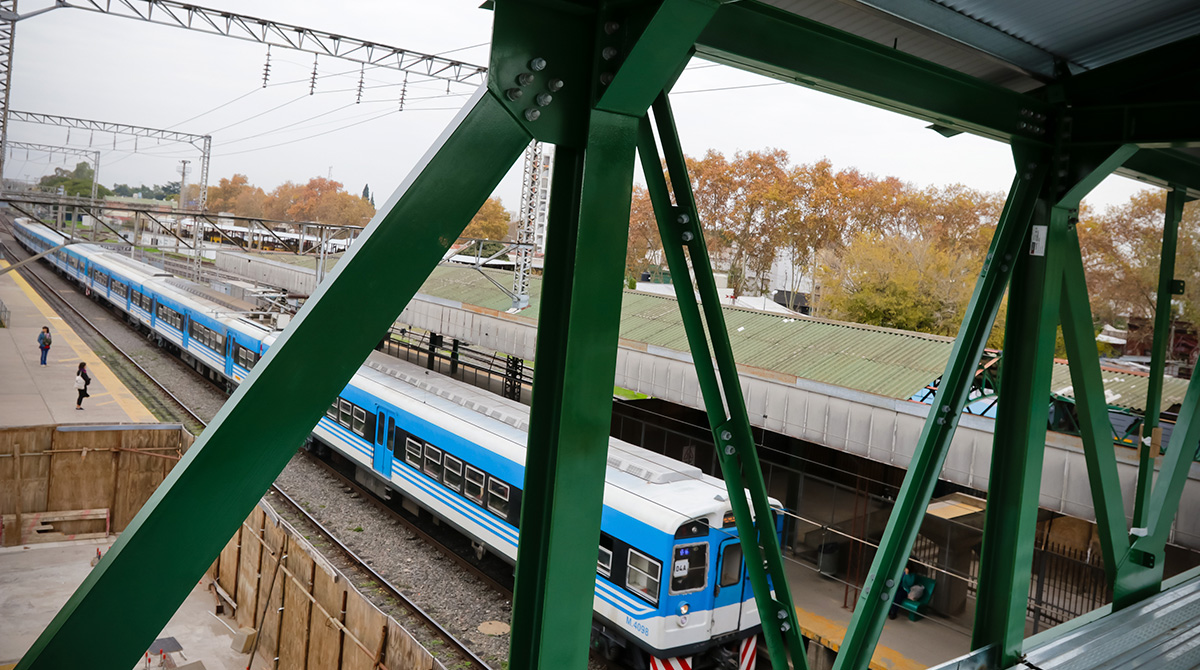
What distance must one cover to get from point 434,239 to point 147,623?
0.70 metres

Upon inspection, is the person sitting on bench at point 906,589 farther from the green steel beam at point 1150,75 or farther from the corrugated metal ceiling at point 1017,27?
the green steel beam at point 1150,75

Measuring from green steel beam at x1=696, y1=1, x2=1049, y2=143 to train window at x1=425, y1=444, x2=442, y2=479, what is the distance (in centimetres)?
895

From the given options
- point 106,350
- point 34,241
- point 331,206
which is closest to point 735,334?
point 331,206

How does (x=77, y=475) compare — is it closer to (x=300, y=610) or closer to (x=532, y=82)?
(x=300, y=610)

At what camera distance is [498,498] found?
953cm

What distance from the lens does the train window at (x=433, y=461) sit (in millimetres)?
10688

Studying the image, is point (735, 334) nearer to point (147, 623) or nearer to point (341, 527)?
point (341, 527)

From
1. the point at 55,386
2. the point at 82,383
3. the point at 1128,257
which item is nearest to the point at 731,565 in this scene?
the point at 82,383

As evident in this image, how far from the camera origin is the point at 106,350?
2384 centimetres

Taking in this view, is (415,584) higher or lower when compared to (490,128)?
lower

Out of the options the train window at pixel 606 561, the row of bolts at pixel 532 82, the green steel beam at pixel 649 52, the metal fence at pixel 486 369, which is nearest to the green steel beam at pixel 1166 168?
the green steel beam at pixel 649 52

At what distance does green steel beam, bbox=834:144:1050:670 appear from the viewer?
235cm

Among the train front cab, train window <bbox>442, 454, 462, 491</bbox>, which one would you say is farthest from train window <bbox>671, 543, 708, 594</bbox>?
train window <bbox>442, 454, 462, 491</bbox>

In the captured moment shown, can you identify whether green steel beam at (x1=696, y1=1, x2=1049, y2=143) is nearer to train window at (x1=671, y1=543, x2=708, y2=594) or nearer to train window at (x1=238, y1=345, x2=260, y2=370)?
train window at (x1=671, y1=543, x2=708, y2=594)
